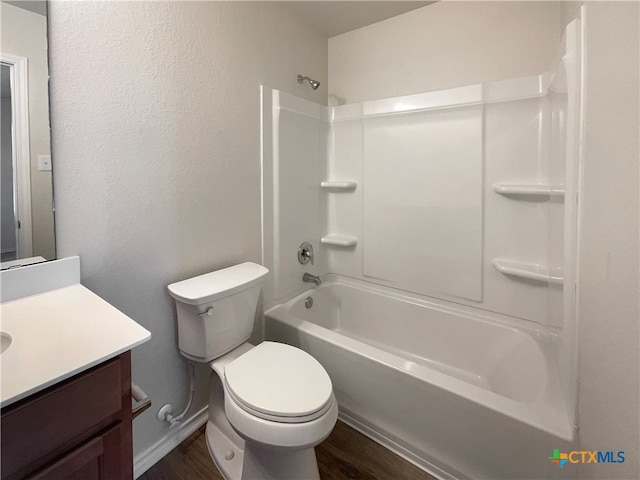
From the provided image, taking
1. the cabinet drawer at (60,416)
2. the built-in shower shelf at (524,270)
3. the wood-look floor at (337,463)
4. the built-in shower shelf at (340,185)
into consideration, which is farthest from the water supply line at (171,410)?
the built-in shower shelf at (524,270)

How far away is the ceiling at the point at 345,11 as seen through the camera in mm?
1864

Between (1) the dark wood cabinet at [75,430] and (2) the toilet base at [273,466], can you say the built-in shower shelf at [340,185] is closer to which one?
(2) the toilet base at [273,466]

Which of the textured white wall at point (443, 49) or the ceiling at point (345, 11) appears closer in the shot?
the textured white wall at point (443, 49)

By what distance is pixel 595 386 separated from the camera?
2.86 ft

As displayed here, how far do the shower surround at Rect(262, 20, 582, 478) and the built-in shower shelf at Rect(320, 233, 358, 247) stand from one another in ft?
0.04

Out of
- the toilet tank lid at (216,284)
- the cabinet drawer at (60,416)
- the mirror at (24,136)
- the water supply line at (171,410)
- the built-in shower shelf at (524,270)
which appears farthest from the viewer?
the built-in shower shelf at (524,270)

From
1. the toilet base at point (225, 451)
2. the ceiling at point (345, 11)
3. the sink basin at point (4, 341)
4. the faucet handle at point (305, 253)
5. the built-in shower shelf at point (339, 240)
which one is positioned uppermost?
the ceiling at point (345, 11)

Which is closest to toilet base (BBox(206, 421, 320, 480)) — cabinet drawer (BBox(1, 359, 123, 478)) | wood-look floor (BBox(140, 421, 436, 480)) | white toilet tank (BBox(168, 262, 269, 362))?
wood-look floor (BBox(140, 421, 436, 480))

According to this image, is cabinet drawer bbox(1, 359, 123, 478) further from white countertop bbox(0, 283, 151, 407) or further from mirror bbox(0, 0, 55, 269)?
mirror bbox(0, 0, 55, 269)

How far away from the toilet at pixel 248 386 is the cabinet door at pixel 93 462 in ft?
1.33

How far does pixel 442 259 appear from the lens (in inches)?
75.2

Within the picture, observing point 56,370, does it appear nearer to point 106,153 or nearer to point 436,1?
point 106,153

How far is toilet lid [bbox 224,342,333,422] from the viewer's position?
104cm

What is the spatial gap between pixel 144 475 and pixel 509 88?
256cm
